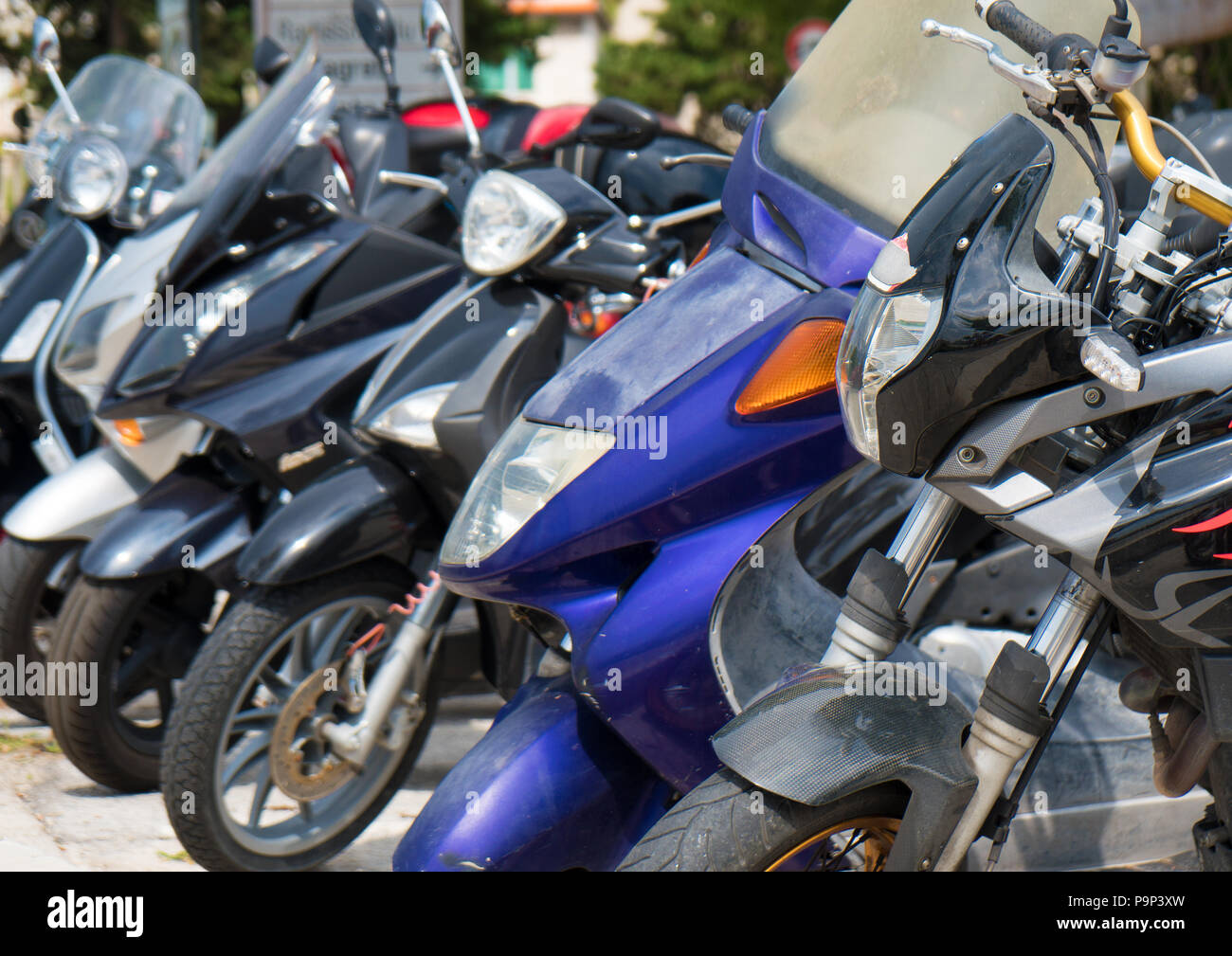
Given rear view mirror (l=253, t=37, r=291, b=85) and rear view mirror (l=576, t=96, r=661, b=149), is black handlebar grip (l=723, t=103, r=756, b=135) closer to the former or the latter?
rear view mirror (l=576, t=96, r=661, b=149)

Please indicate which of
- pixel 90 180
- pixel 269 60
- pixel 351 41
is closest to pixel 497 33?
pixel 351 41

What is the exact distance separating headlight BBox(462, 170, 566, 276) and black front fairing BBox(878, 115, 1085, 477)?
4.05ft

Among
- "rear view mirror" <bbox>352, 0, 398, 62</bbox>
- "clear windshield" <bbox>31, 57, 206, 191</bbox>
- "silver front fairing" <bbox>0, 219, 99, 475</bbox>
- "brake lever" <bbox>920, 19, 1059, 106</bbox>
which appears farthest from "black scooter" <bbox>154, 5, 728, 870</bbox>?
"clear windshield" <bbox>31, 57, 206, 191</bbox>

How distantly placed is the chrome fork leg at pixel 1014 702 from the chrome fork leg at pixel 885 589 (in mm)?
145

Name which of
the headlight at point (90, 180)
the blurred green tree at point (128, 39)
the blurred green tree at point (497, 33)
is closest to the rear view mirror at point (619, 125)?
the headlight at point (90, 180)

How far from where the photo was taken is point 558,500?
200 cm

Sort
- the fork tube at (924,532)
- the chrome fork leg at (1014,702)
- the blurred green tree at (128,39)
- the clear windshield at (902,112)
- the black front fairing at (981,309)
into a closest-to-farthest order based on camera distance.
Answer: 1. the black front fairing at (981,309)
2. the chrome fork leg at (1014,702)
3. the fork tube at (924,532)
4. the clear windshield at (902,112)
5. the blurred green tree at (128,39)

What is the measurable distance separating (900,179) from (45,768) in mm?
2854

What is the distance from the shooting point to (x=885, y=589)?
5.90ft

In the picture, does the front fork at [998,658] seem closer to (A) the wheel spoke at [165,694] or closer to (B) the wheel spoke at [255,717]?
(B) the wheel spoke at [255,717]

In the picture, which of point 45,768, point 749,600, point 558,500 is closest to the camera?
point 558,500

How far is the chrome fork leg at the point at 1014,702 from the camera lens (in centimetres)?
172
